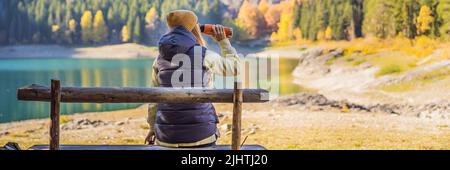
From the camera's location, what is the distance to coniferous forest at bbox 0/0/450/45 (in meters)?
11.2

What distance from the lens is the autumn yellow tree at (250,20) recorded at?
1226 centimetres

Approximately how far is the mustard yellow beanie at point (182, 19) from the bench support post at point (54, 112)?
791mm

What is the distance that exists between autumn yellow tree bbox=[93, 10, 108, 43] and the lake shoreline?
182mm

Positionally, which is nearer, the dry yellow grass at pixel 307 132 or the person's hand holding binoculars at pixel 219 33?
the person's hand holding binoculars at pixel 219 33

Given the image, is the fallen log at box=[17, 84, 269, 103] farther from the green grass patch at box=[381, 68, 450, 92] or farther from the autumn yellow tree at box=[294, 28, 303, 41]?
the autumn yellow tree at box=[294, 28, 303, 41]

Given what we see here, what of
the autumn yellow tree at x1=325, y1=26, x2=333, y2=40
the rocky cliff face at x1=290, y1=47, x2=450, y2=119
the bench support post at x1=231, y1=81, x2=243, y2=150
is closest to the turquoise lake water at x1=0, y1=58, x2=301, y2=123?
the rocky cliff face at x1=290, y1=47, x2=450, y2=119

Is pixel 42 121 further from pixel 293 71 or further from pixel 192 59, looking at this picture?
pixel 192 59

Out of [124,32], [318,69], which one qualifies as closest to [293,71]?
[318,69]

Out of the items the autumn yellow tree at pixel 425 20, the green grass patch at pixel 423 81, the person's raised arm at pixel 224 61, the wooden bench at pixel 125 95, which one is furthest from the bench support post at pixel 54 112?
the autumn yellow tree at pixel 425 20

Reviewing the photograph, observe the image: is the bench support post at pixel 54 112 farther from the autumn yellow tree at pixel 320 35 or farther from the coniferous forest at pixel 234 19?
the autumn yellow tree at pixel 320 35

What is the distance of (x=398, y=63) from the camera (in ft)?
36.9

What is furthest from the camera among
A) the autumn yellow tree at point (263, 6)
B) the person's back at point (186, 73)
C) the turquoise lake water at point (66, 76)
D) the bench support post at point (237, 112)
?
the turquoise lake water at point (66, 76)

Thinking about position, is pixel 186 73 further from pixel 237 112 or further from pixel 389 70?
pixel 389 70

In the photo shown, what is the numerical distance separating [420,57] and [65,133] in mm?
5773
